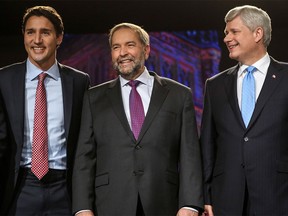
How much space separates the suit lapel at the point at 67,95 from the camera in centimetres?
317

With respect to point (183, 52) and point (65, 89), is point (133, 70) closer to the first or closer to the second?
point (65, 89)

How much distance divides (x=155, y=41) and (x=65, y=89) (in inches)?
94.4

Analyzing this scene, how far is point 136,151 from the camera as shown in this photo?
3025 millimetres

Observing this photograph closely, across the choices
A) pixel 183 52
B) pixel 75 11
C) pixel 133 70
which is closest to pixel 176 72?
pixel 183 52

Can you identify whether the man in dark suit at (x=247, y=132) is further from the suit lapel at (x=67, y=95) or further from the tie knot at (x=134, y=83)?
the suit lapel at (x=67, y=95)

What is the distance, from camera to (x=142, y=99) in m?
3.15

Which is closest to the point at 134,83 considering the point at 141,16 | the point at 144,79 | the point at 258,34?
the point at 144,79

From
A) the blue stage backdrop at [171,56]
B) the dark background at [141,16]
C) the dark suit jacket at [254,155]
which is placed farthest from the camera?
the blue stage backdrop at [171,56]

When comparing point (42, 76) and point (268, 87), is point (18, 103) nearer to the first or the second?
point (42, 76)

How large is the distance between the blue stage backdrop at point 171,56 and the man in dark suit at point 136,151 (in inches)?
87.6

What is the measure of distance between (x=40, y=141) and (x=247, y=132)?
1.11m

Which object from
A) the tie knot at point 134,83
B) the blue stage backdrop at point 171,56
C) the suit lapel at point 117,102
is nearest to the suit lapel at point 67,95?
the suit lapel at point 117,102

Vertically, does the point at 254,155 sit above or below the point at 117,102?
below

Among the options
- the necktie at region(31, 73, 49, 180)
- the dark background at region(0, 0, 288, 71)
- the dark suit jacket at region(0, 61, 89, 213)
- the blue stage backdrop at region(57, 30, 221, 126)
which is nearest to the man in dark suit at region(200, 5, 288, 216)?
the dark suit jacket at region(0, 61, 89, 213)
